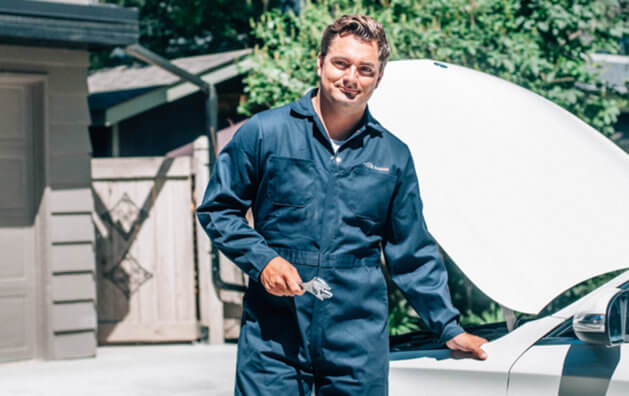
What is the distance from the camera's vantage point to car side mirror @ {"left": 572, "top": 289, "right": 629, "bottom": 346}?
3.31 m

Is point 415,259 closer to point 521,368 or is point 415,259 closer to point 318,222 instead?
point 318,222

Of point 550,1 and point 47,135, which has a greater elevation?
point 550,1

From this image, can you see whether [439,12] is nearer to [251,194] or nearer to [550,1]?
[550,1]

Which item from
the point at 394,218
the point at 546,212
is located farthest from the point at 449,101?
the point at 394,218

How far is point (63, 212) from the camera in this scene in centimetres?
844

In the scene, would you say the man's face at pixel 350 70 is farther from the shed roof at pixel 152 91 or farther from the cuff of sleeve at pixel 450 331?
the shed roof at pixel 152 91

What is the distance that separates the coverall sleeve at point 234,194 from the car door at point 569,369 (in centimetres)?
137

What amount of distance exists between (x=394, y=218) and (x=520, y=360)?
39.2 inches

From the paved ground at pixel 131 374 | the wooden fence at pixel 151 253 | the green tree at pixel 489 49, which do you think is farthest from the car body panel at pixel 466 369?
the wooden fence at pixel 151 253

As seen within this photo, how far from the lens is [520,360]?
12.3ft

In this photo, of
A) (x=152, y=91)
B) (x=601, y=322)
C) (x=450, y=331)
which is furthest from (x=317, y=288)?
(x=152, y=91)

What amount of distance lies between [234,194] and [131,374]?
5.02 m

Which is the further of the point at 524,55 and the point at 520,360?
the point at 524,55

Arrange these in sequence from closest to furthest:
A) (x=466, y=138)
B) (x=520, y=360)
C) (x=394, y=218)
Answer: (x=394, y=218) → (x=520, y=360) → (x=466, y=138)
